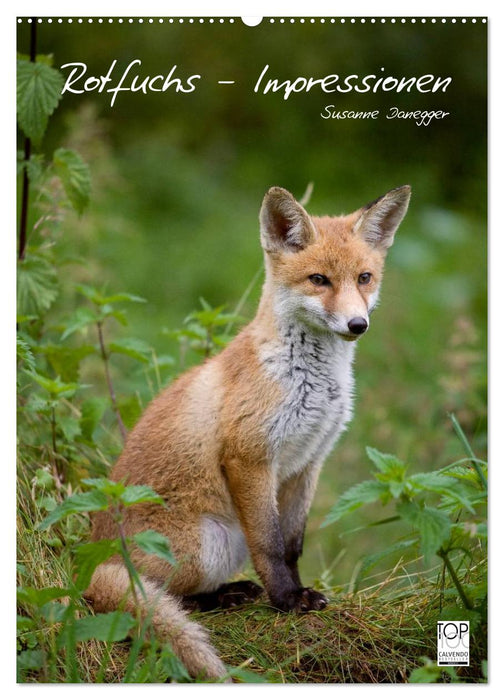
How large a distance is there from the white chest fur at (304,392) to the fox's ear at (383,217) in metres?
0.66

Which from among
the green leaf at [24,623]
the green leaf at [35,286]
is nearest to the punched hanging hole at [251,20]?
the green leaf at [35,286]

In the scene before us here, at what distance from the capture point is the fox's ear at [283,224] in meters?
4.64

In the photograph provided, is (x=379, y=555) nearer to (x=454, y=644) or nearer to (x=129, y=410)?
(x=454, y=644)

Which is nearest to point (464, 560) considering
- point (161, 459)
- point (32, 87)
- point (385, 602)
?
point (385, 602)

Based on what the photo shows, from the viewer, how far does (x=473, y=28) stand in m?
4.75

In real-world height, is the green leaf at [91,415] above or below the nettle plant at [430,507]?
above

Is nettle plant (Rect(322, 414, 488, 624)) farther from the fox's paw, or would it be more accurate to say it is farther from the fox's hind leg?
the fox's hind leg

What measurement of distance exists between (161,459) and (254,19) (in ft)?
8.45

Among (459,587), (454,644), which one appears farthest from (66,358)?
(454,644)

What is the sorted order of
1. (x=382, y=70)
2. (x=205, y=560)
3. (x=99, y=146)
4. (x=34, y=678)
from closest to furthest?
(x=34, y=678), (x=205, y=560), (x=382, y=70), (x=99, y=146)

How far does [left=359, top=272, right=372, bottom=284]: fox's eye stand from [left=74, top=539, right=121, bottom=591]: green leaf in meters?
1.98

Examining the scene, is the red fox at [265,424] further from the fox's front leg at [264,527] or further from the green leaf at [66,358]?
the green leaf at [66,358]

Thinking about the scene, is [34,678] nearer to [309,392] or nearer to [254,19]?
[309,392]

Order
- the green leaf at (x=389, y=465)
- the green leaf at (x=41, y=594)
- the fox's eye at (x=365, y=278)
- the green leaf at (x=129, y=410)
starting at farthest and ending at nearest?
the green leaf at (x=129, y=410)
the fox's eye at (x=365, y=278)
the green leaf at (x=41, y=594)
the green leaf at (x=389, y=465)
